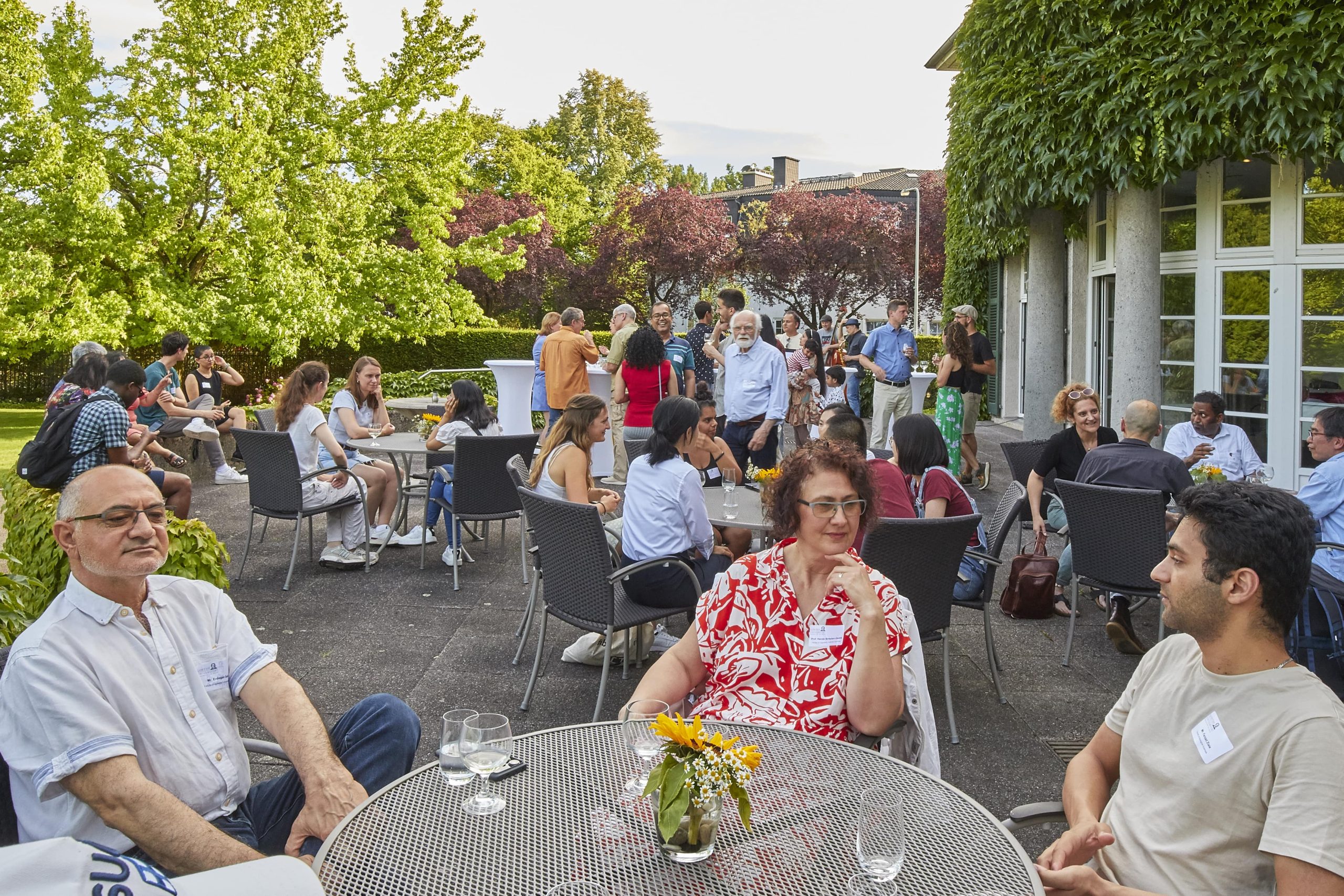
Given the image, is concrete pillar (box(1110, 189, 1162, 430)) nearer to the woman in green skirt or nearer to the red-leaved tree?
the woman in green skirt

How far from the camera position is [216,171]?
50.6 ft

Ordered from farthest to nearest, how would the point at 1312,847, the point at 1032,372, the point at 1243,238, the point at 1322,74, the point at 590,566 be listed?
the point at 1032,372 → the point at 1243,238 → the point at 1322,74 → the point at 590,566 → the point at 1312,847

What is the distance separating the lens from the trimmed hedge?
3.94 meters

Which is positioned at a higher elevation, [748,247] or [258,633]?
[748,247]

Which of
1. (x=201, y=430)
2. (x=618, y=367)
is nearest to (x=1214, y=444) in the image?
(x=618, y=367)

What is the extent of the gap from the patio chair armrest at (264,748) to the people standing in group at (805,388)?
8.40 metres

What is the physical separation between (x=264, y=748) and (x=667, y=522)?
94.5 inches

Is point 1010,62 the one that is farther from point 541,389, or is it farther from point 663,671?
point 663,671

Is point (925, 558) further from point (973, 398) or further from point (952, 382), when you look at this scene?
point (973, 398)

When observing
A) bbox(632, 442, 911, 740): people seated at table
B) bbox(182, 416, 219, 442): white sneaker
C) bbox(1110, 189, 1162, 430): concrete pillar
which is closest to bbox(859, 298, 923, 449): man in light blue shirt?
bbox(1110, 189, 1162, 430): concrete pillar

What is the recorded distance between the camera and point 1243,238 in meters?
9.19

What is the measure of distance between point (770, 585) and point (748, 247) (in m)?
37.1

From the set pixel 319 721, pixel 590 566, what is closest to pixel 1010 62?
pixel 590 566

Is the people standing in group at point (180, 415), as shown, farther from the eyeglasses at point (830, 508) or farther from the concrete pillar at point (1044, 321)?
the eyeglasses at point (830, 508)
